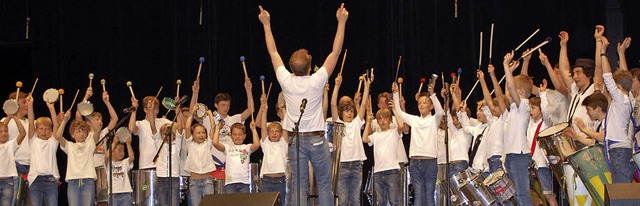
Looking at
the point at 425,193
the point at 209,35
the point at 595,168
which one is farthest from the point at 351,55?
the point at 595,168

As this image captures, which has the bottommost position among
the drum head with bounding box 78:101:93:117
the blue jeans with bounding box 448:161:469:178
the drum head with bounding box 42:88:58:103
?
the blue jeans with bounding box 448:161:469:178

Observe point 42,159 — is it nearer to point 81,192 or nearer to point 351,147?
point 81,192

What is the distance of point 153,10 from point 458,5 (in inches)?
143

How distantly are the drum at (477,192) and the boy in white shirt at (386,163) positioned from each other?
1.16 meters

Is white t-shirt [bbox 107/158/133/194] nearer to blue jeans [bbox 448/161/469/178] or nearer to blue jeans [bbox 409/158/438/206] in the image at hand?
blue jeans [bbox 409/158/438/206]

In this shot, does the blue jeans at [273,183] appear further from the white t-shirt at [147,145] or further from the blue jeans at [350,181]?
the white t-shirt at [147,145]

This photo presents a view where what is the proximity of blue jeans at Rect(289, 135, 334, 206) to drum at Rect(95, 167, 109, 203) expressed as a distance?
3.26 meters

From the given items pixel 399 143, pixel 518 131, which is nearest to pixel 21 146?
pixel 399 143

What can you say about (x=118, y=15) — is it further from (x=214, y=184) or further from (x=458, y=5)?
(x=458, y=5)

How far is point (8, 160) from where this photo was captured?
8773mm

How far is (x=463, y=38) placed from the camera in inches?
401

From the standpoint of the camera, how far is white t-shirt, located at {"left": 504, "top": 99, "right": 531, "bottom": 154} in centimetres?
753

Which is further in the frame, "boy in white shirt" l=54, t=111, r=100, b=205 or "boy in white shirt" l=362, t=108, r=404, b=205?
"boy in white shirt" l=362, t=108, r=404, b=205

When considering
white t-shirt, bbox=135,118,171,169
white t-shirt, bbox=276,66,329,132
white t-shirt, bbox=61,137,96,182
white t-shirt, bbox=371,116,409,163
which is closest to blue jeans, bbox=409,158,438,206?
white t-shirt, bbox=371,116,409,163
